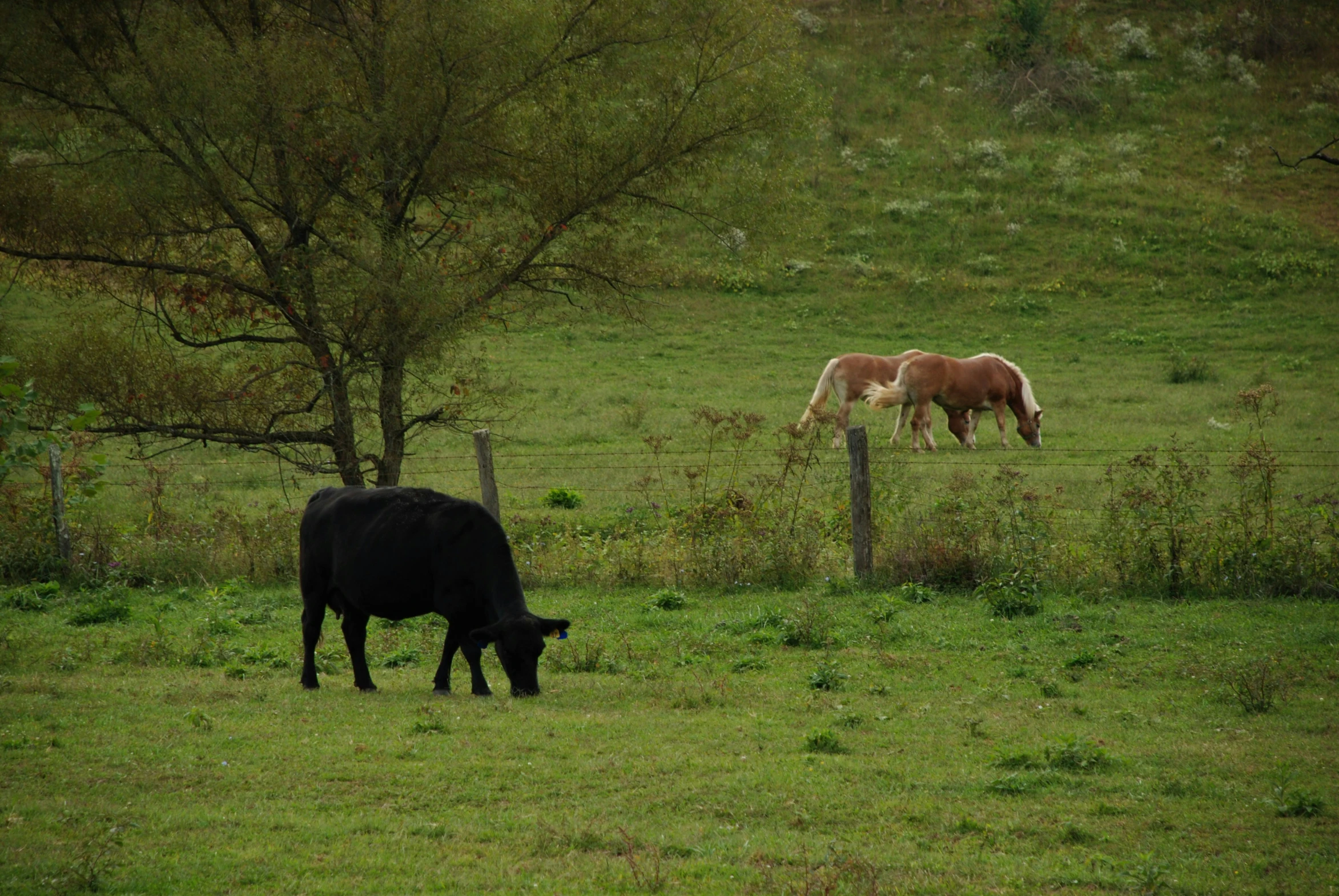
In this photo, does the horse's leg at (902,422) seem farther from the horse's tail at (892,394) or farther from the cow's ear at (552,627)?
the cow's ear at (552,627)

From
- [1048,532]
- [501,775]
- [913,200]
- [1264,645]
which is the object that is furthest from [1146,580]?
[913,200]

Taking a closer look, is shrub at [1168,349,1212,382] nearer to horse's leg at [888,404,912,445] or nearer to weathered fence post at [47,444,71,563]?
horse's leg at [888,404,912,445]

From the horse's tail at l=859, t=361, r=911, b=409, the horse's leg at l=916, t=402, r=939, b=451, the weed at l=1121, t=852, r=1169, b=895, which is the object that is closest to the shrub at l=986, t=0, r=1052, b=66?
the horse's tail at l=859, t=361, r=911, b=409

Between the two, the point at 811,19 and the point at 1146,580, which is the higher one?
the point at 811,19

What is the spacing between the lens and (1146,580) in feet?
40.4

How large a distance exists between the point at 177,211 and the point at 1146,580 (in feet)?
39.2

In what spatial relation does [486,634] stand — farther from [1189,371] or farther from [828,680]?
[1189,371]

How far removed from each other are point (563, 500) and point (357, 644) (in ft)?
27.9

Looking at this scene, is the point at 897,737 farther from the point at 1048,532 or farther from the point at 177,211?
the point at 177,211

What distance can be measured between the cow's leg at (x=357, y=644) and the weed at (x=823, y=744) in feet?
12.8

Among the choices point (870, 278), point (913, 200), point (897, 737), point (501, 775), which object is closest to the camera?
point (501, 775)

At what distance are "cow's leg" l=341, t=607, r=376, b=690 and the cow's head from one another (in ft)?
3.68

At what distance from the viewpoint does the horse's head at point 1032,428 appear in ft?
75.6

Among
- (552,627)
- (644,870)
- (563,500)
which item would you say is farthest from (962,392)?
(644,870)
